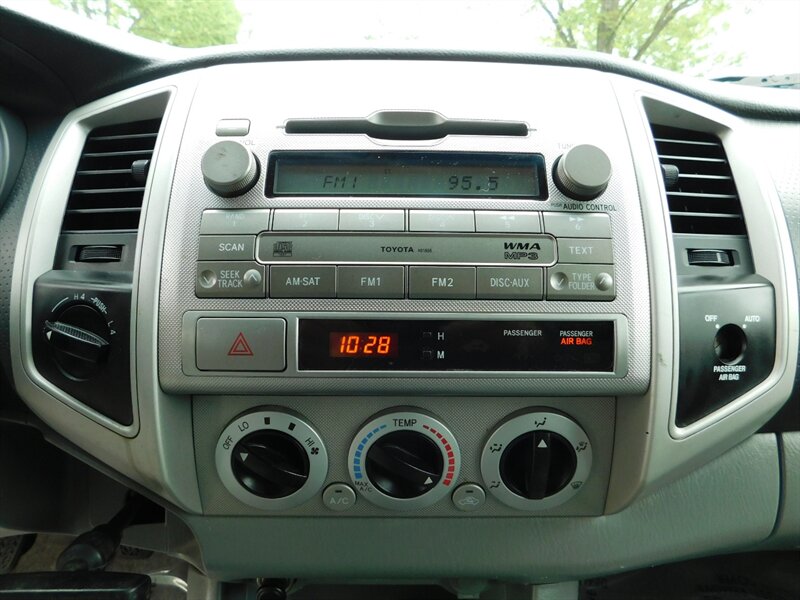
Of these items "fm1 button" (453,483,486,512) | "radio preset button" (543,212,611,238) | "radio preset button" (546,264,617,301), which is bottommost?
"fm1 button" (453,483,486,512)

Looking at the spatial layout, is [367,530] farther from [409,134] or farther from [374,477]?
[409,134]

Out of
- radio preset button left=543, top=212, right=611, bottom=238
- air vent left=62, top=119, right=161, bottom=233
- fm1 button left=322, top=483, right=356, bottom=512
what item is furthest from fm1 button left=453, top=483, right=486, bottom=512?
air vent left=62, top=119, right=161, bottom=233

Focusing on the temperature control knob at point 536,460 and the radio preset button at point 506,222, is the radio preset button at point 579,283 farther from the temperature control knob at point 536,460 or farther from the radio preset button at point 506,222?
the temperature control knob at point 536,460

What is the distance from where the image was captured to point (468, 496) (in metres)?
0.86

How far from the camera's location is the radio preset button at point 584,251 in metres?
0.78

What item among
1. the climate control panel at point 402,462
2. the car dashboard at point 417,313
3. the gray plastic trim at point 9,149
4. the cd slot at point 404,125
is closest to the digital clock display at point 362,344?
the car dashboard at point 417,313

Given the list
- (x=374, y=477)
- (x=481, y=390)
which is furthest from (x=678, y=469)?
(x=374, y=477)

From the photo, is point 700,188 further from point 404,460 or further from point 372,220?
point 404,460

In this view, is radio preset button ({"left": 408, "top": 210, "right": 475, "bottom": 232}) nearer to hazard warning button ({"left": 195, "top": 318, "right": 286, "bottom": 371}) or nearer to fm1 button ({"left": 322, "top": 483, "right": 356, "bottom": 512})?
hazard warning button ({"left": 195, "top": 318, "right": 286, "bottom": 371})

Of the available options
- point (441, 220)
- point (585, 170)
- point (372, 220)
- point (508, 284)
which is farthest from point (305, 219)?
point (585, 170)

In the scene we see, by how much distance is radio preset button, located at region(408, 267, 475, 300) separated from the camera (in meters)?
0.77

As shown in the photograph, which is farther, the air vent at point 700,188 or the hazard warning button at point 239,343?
the air vent at point 700,188

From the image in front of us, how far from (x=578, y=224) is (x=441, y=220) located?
203 mm

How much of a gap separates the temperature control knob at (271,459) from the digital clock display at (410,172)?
36cm
